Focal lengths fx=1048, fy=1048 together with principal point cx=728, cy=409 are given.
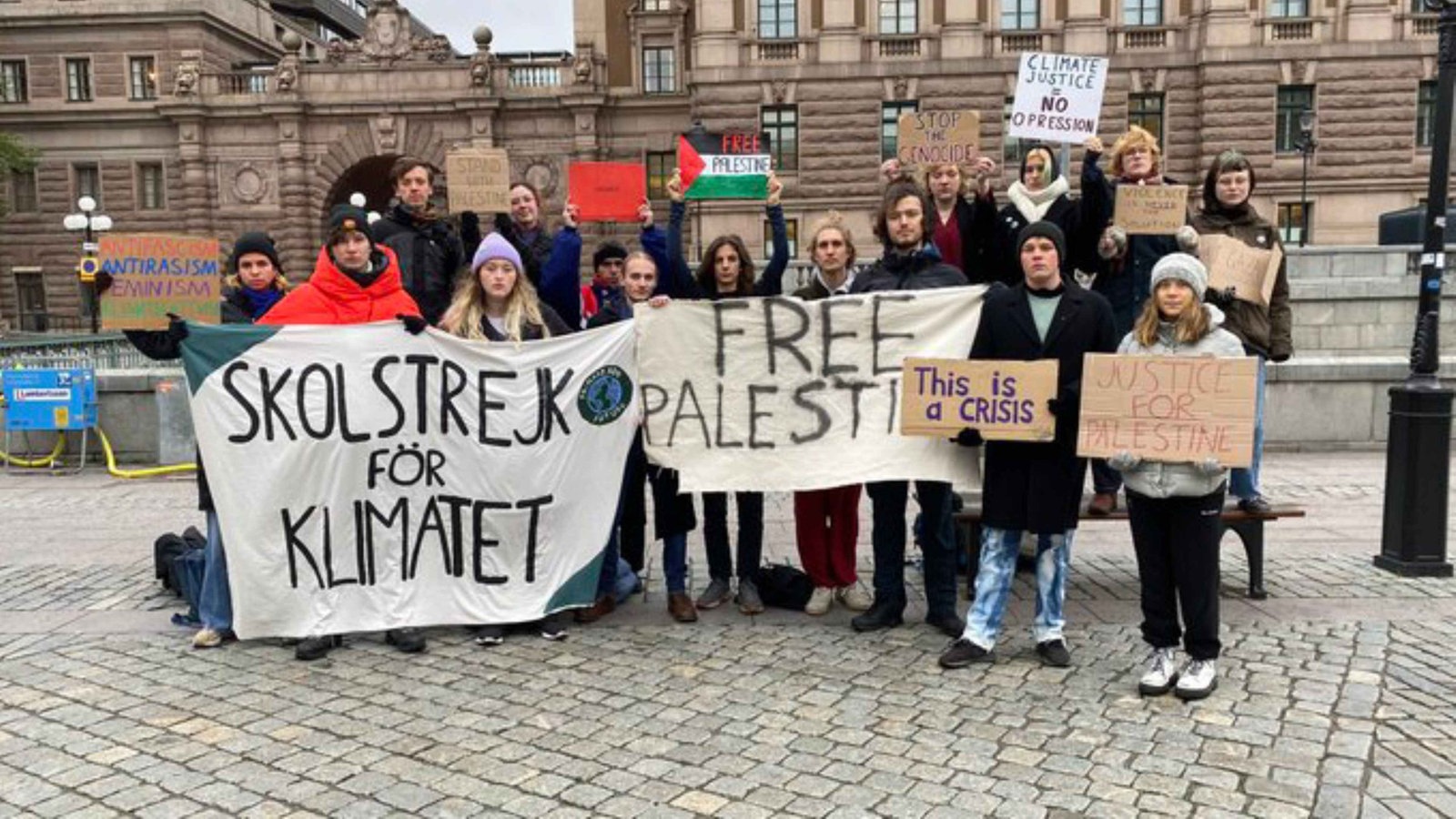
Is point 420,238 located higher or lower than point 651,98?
lower

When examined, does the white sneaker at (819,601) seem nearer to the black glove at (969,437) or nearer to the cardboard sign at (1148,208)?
the black glove at (969,437)

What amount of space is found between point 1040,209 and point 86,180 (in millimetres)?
53115

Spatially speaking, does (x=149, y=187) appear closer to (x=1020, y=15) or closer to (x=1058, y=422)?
(x=1020, y=15)

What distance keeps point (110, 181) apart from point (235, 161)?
684 centimetres

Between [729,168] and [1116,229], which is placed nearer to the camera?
[1116,229]

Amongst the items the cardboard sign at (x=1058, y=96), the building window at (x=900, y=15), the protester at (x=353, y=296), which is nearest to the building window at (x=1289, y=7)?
the building window at (x=900, y=15)

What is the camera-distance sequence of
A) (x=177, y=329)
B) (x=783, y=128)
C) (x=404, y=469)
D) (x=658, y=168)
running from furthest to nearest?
(x=658, y=168) < (x=783, y=128) < (x=404, y=469) < (x=177, y=329)

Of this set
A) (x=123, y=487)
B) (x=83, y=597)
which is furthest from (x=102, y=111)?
(x=83, y=597)

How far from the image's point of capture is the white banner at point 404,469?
550cm

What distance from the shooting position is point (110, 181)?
4722cm

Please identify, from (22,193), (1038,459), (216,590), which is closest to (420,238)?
(216,590)

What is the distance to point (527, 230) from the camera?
6750mm

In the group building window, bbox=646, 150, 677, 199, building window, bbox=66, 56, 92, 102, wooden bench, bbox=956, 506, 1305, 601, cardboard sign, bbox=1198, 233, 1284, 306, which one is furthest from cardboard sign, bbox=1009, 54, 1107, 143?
building window, bbox=66, 56, 92, 102

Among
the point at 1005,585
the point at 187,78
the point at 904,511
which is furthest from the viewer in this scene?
the point at 187,78
